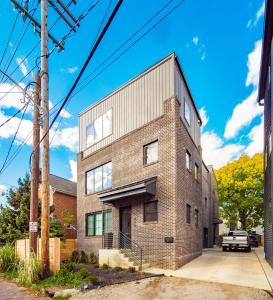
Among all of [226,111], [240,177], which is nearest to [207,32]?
[226,111]

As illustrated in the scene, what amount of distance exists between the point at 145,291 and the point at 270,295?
3640mm

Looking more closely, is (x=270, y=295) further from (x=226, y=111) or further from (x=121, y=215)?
(x=226, y=111)

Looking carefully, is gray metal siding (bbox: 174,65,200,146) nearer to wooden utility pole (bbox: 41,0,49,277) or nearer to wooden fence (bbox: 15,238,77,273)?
wooden utility pole (bbox: 41,0,49,277)

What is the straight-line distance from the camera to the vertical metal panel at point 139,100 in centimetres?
1647

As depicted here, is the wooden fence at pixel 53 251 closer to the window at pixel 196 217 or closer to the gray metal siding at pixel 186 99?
the window at pixel 196 217

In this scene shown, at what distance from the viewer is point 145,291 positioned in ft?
32.8

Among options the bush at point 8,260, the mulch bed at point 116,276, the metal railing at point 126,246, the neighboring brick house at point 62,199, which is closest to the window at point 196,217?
the metal railing at point 126,246

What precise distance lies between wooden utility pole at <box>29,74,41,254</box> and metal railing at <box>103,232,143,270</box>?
172 inches

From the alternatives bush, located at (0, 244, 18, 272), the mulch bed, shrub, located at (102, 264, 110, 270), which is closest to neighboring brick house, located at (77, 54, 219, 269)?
shrub, located at (102, 264, 110, 270)

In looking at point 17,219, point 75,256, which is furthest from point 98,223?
point 17,219

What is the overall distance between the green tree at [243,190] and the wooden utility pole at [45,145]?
31788 mm

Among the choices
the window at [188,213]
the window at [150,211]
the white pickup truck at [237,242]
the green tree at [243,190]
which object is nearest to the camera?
the window at [150,211]

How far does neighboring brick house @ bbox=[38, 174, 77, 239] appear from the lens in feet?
88.4

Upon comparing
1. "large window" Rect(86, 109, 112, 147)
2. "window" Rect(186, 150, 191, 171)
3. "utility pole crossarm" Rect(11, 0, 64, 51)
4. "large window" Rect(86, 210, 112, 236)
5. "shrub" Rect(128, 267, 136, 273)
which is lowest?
"shrub" Rect(128, 267, 136, 273)
